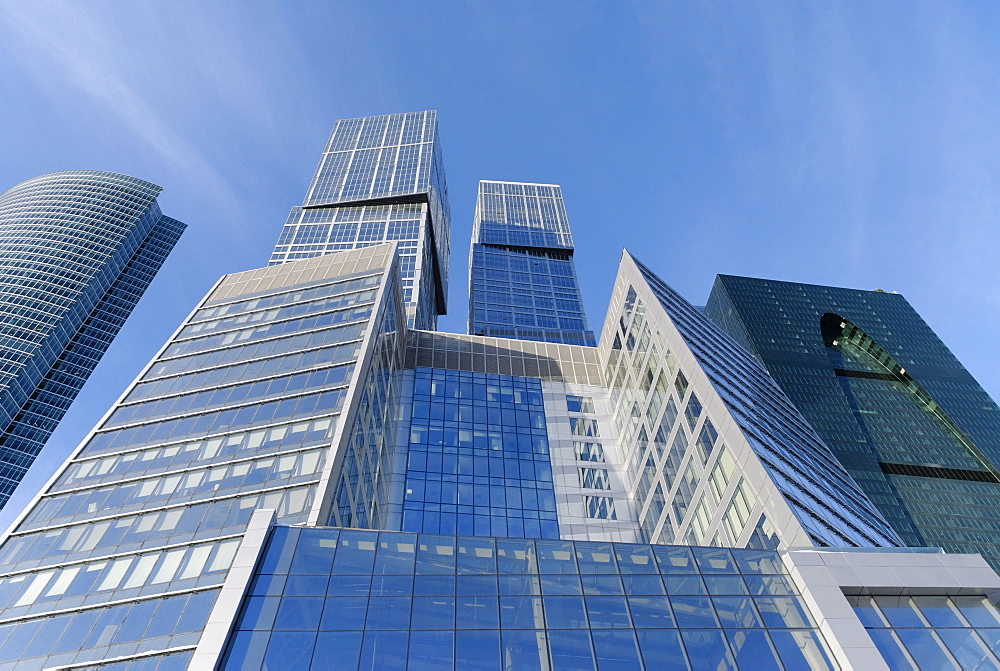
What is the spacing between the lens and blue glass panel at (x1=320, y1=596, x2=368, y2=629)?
27812 mm

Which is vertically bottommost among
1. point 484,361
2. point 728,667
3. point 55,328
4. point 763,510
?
point 728,667

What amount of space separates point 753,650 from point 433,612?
13.0 metres

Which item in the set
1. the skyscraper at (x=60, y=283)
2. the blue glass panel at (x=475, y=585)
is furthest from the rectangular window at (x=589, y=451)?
the skyscraper at (x=60, y=283)

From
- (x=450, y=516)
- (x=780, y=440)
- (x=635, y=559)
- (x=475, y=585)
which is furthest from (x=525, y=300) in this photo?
(x=475, y=585)

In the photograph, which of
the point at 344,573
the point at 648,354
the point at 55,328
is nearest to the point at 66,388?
the point at 55,328

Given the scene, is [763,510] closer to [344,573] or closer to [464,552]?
[464,552]

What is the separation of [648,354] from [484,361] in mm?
21431

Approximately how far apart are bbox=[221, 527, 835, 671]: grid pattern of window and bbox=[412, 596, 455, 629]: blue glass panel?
0.21ft

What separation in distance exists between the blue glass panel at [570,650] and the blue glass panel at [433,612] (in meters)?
4.11

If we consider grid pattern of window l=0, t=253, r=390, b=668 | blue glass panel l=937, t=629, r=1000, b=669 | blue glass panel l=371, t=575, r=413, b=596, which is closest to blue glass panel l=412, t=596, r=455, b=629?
blue glass panel l=371, t=575, r=413, b=596

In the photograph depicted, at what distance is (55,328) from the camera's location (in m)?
153

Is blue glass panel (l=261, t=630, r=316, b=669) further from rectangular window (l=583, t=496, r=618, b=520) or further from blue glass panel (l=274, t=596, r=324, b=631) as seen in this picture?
rectangular window (l=583, t=496, r=618, b=520)

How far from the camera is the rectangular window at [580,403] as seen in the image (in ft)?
243

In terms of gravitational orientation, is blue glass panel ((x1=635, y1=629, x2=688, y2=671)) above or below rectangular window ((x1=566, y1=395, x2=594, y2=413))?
below
